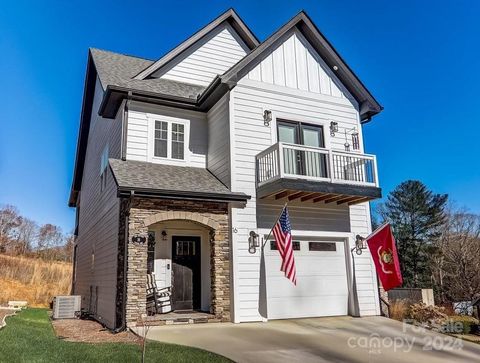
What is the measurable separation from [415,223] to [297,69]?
2773cm

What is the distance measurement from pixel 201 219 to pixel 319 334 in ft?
13.1

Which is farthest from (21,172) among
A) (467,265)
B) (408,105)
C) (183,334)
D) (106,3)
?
(467,265)

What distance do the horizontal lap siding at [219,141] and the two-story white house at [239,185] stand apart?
6cm

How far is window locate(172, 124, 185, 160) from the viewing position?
40.5ft

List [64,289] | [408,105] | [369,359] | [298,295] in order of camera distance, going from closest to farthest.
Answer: [369,359]
[298,295]
[64,289]
[408,105]

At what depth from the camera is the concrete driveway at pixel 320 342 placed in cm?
696

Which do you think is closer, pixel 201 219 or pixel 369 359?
pixel 369 359

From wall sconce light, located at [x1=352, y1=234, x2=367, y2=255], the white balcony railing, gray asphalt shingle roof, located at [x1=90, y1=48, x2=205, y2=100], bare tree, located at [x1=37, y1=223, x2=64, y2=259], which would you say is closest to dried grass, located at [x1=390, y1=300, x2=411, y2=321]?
wall sconce light, located at [x1=352, y1=234, x2=367, y2=255]

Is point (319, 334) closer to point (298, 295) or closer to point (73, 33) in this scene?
point (298, 295)

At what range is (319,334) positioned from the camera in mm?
8875

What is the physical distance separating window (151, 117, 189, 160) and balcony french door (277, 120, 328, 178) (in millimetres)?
3006

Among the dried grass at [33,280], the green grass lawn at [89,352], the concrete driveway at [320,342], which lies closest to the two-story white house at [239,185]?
the concrete driveway at [320,342]

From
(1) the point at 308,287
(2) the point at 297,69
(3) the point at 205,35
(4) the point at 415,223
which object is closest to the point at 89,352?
(1) the point at 308,287

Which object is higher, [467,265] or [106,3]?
[106,3]
